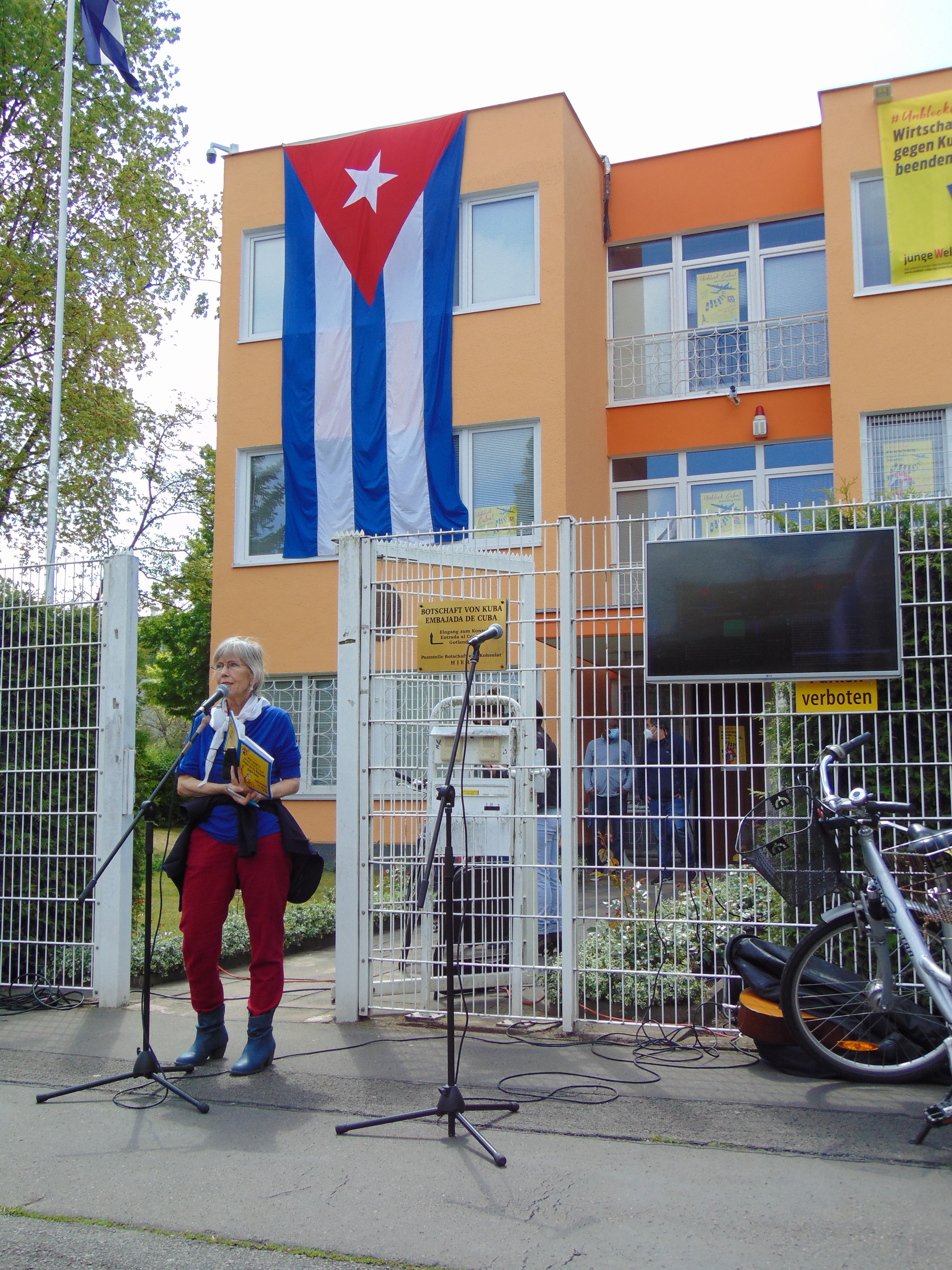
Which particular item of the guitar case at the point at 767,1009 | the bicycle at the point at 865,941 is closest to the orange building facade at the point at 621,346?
the guitar case at the point at 767,1009

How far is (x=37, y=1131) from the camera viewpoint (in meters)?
4.51

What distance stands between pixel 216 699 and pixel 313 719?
10.3 metres

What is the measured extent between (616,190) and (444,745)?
12.5 metres

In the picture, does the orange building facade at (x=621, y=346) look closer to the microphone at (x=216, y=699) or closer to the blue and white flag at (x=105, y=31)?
the blue and white flag at (x=105, y=31)

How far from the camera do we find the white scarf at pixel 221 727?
5359 millimetres

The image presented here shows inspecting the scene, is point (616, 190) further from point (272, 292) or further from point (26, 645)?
point (26, 645)

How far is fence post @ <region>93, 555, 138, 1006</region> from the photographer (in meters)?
6.72

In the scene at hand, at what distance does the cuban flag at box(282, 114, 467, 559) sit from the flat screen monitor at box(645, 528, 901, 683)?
8951mm

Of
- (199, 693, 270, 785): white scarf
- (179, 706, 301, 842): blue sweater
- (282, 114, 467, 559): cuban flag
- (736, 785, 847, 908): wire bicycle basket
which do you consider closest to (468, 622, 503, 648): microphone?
(179, 706, 301, 842): blue sweater

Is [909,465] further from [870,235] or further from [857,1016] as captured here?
[857,1016]

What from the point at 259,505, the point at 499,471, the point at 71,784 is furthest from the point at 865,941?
the point at 259,505

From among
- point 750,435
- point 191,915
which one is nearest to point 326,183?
point 750,435

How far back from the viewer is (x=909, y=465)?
1362 cm

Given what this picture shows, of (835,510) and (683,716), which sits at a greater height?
(835,510)
